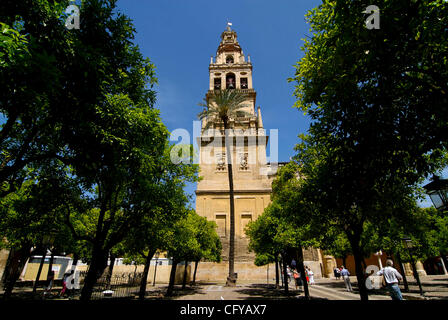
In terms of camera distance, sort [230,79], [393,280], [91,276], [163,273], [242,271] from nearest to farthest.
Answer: [393,280] → [91,276] → [163,273] → [242,271] → [230,79]

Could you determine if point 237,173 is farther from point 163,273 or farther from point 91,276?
point 91,276

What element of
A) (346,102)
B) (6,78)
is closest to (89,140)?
(6,78)

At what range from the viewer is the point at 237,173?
130ft

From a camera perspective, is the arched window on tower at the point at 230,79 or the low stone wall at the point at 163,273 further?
the arched window on tower at the point at 230,79

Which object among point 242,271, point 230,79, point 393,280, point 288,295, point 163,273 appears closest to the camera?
point 393,280

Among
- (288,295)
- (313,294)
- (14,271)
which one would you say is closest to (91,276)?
(288,295)

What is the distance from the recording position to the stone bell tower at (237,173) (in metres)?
33.7

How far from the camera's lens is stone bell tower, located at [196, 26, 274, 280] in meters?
33.7

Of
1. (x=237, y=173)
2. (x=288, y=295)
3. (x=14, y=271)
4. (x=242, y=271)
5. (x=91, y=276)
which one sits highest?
(x=237, y=173)

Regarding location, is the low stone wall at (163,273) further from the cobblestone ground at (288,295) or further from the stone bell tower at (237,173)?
the cobblestone ground at (288,295)

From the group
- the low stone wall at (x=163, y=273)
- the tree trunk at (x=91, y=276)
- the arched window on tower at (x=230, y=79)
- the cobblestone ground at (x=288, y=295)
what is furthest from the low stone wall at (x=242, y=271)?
the arched window on tower at (x=230, y=79)

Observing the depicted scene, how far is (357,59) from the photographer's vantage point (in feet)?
17.3

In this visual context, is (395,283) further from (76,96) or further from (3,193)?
(3,193)
